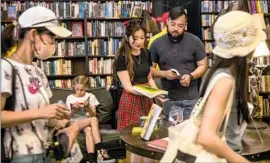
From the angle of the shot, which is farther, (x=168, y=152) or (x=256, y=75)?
(x=256, y=75)

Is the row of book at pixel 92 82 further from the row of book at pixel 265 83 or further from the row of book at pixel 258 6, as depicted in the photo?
the row of book at pixel 258 6

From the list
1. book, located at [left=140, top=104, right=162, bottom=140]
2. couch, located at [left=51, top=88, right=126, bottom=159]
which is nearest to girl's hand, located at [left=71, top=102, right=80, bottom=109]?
couch, located at [left=51, top=88, right=126, bottom=159]

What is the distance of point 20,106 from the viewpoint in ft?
5.57

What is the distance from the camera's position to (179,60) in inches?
139

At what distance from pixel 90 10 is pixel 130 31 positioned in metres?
3.10

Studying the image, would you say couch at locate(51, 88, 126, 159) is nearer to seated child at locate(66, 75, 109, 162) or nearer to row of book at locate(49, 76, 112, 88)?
seated child at locate(66, 75, 109, 162)

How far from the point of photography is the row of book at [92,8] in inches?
243

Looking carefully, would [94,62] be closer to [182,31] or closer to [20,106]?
[182,31]

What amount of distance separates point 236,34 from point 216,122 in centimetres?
36

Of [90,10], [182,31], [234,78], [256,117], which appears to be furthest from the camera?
[90,10]

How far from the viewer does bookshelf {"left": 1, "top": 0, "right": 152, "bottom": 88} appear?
6219 mm

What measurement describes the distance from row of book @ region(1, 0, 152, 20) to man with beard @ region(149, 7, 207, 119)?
8.81 ft

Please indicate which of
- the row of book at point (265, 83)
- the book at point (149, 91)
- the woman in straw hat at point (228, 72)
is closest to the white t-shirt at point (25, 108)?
the woman in straw hat at point (228, 72)

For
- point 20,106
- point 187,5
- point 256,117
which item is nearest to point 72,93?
point 187,5
